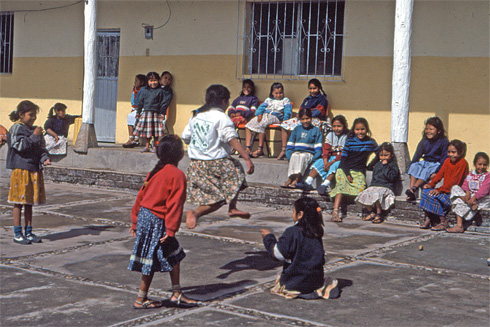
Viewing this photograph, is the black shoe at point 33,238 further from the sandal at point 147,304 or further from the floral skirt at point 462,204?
the floral skirt at point 462,204

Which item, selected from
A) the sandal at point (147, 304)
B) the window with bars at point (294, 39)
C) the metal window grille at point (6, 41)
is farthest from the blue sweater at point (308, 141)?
the metal window grille at point (6, 41)

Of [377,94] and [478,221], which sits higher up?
[377,94]

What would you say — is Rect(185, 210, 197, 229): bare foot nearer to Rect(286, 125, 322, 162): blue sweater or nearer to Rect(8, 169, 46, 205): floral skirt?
Rect(8, 169, 46, 205): floral skirt

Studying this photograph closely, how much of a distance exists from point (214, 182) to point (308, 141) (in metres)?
3.93

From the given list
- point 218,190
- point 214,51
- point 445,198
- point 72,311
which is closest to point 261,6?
point 214,51

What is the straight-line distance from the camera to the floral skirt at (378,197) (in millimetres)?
8688

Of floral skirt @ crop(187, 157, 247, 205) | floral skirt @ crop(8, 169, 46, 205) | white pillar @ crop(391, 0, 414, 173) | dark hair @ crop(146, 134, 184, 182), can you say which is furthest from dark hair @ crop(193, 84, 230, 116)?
white pillar @ crop(391, 0, 414, 173)

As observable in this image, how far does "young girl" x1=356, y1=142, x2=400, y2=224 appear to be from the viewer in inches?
344

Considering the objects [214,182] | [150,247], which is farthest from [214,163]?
[150,247]

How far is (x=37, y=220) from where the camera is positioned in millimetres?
8266

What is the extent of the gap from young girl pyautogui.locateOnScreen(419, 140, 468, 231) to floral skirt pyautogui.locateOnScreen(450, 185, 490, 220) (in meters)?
0.10

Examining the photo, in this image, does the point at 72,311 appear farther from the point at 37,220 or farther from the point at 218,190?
the point at 37,220

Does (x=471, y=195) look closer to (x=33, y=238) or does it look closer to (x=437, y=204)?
(x=437, y=204)

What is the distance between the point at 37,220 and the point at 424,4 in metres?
6.54
